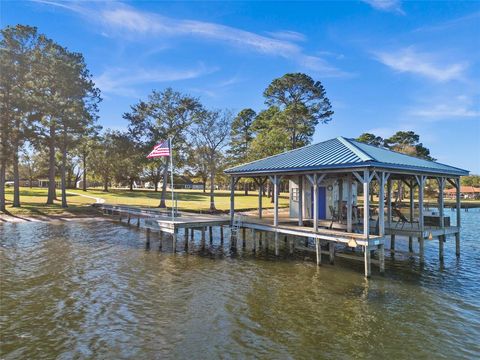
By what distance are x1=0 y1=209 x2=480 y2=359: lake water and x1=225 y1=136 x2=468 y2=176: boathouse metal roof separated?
15.2ft

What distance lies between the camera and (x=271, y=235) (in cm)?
2661

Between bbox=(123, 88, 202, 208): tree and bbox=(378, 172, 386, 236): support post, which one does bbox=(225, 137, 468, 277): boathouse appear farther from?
bbox=(123, 88, 202, 208): tree

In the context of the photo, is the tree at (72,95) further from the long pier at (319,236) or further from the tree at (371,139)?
the tree at (371,139)

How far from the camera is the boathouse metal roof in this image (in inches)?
576

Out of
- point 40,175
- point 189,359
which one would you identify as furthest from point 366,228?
point 40,175

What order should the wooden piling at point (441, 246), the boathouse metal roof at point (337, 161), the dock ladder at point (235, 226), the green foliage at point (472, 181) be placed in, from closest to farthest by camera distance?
the boathouse metal roof at point (337, 161) → the wooden piling at point (441, 246) → the dock ladder at point (235, 226) → the green foliage at point (472, 181)

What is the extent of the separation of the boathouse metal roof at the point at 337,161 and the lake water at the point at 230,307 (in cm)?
465

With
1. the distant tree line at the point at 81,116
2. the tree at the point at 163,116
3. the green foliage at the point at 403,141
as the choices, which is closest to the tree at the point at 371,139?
the green foliage at the point at 403,141

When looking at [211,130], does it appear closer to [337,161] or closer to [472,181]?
[337,161]

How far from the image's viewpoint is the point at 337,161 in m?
15.2

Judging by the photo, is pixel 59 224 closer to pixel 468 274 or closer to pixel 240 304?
pixel 240 304


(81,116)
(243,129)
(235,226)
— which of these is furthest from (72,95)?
(243,129)

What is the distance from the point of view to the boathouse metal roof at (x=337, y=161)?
14.6 meters

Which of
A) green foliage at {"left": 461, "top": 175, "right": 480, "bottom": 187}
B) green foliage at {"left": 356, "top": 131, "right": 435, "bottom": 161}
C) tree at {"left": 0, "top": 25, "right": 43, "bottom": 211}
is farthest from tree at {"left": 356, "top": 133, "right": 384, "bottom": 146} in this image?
green foliage at {"left": 461, "top": 175, "right": 480, "bottom": 187}
